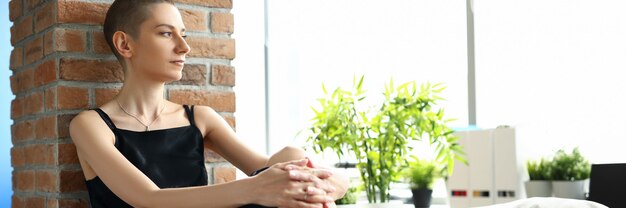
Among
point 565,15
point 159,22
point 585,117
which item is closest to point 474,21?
point 565,15

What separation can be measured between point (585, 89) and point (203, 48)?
1.91 meters

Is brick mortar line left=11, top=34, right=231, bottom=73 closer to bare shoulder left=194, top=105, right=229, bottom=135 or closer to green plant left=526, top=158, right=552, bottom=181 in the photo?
bare shoulder left=194, top=105, right=229, bottom=135

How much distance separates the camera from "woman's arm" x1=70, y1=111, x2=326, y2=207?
1792mm

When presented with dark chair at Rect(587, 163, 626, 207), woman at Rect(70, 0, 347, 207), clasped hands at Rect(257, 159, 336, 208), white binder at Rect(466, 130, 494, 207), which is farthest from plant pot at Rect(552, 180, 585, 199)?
clasped hands at Rect(257, 159, 336, 208)

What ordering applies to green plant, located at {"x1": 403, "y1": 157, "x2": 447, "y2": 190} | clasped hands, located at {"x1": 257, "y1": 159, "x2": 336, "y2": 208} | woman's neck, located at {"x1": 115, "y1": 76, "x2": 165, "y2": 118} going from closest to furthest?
clasped hands, located at {"x1": 257, "y1": 159, "x2": 336, "y2": 208} → woman's neck, located at {"x1": 115, "y1": 76, "x2": 165, "y2": 118} → green plant, located at {"x1": 403, "y1": 157, "x2": 447, "y2": 190}

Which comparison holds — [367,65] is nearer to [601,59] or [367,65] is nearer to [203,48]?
[601,59]

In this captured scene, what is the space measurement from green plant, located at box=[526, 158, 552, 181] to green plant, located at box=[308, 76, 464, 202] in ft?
0.93

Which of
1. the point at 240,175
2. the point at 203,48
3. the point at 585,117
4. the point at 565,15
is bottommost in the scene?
the point at 240,175

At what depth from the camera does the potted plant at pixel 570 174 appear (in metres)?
2.99

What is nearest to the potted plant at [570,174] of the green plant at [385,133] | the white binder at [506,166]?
the white binder at [506,166]

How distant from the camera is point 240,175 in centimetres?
496

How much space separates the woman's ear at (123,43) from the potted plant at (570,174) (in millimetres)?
1770

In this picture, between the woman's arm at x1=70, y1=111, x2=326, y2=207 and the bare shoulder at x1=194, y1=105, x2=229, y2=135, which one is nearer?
the woman's arm at x1=70, y1=111, x2=326, y2=207

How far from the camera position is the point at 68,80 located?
Result: 205 cm
